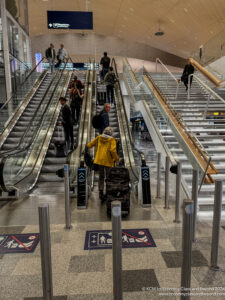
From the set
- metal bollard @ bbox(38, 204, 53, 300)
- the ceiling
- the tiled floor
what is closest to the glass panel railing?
the tiled floor

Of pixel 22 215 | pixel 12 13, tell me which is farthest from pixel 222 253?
pixel 12 13

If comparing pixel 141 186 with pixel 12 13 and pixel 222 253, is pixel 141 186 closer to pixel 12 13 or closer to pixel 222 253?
pixel 222 253

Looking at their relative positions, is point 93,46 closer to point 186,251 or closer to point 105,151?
point 105,151

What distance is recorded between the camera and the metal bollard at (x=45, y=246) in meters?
2.09

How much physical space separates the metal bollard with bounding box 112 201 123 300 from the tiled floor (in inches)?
15.7

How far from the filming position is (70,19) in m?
10.8

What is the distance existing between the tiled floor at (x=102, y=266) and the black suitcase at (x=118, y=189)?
245mm

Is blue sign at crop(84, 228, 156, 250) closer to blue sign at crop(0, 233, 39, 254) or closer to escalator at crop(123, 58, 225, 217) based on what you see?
blue sign at crop(0, 233, 39, 254)

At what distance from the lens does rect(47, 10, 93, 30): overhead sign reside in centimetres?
1072

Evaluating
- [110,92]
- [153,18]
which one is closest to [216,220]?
[110,92]

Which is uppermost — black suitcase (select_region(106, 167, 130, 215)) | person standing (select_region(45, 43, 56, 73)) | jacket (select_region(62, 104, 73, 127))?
person standing (select_region(45, 43, 56, 73))

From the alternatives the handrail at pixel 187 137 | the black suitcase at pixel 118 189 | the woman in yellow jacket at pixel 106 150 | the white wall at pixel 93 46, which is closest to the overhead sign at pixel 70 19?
the handrail at pixel 187 137

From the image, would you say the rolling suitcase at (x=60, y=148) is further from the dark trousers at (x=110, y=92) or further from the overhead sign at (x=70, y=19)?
the overhead sign at (x=70, y=19)

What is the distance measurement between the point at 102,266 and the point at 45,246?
1064mm
